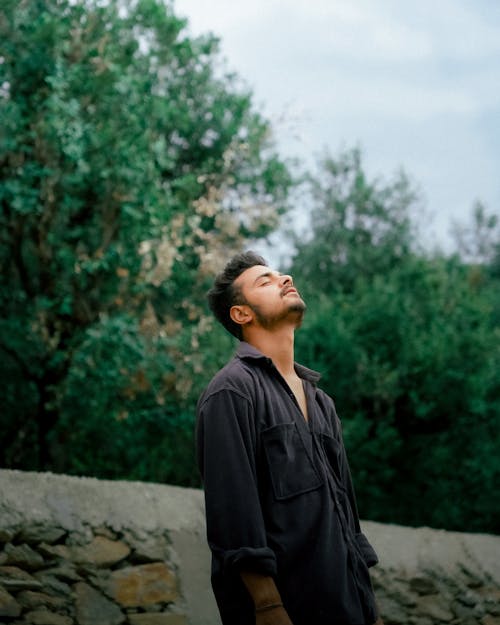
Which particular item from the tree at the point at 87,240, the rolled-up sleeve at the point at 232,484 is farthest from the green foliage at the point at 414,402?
the rolled-up sleeve at the point at 232,484

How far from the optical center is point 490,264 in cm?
2483

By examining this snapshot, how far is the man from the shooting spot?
2.11 meters

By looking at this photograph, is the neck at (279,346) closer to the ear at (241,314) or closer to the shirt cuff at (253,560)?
the ear at (241,314)

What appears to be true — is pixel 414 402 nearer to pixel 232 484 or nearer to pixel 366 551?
pixel 366 551

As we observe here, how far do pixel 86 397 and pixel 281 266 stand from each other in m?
9.69

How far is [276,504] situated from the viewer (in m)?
2.21

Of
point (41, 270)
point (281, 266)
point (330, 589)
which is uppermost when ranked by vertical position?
point (281, 266)

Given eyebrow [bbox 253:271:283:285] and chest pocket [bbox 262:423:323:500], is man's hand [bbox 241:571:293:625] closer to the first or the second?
chest pocket [bbox 262:423:323:500]

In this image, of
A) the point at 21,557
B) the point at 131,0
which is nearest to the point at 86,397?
the point at 21,557

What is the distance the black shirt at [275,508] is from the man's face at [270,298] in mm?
255

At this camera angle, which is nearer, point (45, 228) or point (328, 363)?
point (45, 228)

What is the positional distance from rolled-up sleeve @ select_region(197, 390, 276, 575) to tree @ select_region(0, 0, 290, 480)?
649 cm

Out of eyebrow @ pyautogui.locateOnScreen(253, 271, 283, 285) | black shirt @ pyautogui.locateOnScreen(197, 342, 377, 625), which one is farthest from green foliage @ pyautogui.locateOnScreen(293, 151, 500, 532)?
black shirt @ pyautogui.locateOnScreen(197, 342, 377, 625)

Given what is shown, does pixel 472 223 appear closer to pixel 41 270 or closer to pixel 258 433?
pixel 41 270
